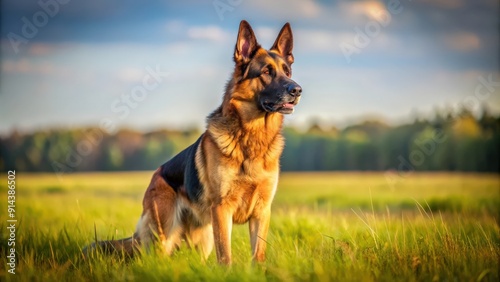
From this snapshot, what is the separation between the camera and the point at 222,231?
225 inches

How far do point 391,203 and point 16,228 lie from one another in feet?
47.2

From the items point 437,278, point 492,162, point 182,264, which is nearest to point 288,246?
point 182,264

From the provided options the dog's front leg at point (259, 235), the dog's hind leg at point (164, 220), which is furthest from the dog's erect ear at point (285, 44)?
the dog's hind leg at point (164, 220)

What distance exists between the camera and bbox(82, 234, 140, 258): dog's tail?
631 cm

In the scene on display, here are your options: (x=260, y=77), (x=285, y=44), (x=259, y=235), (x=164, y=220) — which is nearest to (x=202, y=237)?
(x=164, y=220)

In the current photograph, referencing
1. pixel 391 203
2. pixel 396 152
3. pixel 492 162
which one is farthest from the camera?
pixel 396 152

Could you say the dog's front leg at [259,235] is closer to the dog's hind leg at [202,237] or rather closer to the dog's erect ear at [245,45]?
the dog's hind leg at [202,237]

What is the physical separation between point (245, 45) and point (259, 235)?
7.29ft

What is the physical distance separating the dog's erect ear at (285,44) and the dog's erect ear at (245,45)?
382 millimetres

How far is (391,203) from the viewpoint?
1886 centimetres

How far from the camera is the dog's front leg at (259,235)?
584cm

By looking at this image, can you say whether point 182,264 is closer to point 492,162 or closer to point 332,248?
point 332,248

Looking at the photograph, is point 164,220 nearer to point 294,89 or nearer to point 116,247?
point 116,247

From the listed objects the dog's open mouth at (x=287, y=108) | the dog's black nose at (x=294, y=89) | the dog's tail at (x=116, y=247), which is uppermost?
the dog's black nose at (x=294, y=89)
